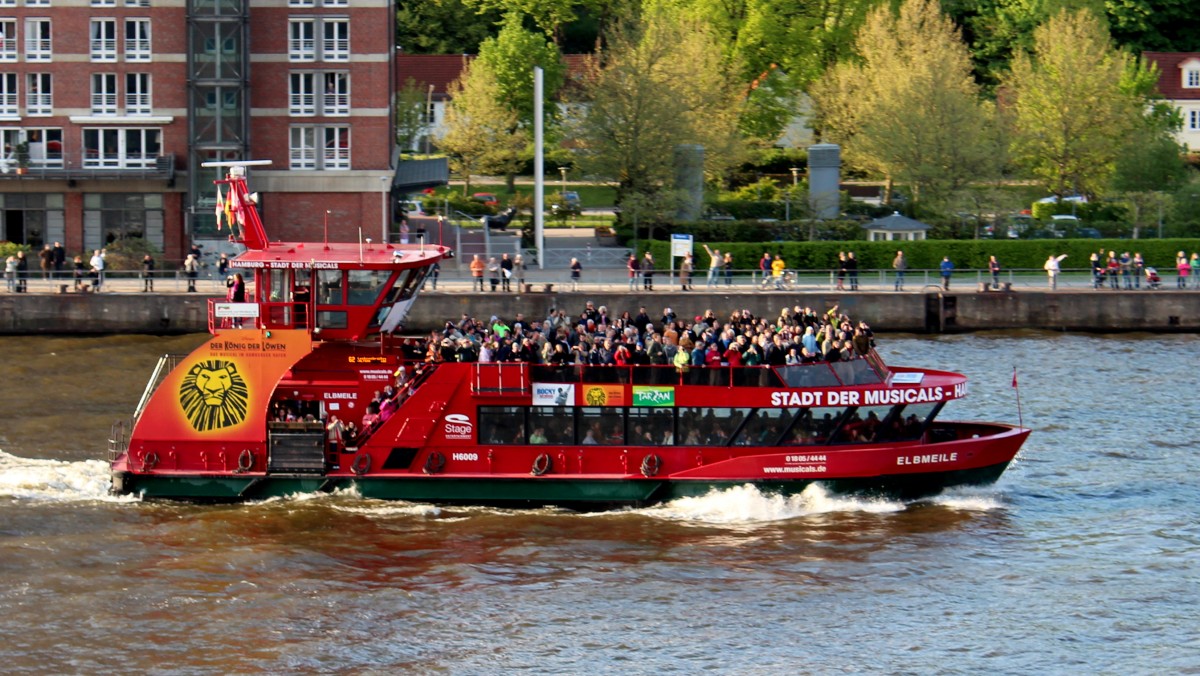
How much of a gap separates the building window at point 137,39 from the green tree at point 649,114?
18475 millimetres

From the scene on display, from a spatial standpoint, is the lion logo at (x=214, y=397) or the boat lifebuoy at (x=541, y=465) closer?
the boat lifebuoy at (x=541, y=465)

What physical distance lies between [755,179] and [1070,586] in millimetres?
61900

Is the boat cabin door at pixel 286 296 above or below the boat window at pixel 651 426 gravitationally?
above

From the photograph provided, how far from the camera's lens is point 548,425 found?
31188 millimetres

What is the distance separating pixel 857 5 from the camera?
8850 cm

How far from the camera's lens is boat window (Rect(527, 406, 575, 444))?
102 feet

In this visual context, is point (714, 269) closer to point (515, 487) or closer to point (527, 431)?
point (527, 431)

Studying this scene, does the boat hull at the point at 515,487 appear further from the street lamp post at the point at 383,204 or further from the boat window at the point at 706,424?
the street lamp post at the point at 383,204

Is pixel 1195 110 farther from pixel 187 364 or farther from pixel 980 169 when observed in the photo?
pixel 187 364

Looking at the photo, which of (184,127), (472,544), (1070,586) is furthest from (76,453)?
(184,127)

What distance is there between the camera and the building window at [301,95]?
222ft

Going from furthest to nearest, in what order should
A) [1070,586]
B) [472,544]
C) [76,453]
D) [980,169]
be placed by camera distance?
[980,169] < [76,453] < [472,544] < [1070,586]

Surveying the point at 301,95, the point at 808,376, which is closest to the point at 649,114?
the point at 301,95

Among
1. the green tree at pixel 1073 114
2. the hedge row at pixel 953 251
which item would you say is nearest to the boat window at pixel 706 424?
the hedge row at pixel 953 251
